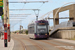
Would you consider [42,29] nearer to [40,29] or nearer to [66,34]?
[40,29]

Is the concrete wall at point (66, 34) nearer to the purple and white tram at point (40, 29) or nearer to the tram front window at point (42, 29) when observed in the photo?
the purple and white tram at point (40, 29)

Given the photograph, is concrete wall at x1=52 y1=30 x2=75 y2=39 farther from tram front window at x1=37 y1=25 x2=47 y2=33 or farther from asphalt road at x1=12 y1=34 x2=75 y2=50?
asphalt road at x1=12 y1=34 x2=75 y2=50

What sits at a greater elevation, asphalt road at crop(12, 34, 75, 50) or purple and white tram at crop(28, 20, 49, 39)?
purple and white tram at crop(28, 20, 49, 39)

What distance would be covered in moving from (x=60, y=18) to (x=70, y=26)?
35.0 meters

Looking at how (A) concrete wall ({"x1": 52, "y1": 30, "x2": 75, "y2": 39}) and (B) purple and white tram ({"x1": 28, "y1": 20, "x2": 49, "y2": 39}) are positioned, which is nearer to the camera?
(A) concrete wall ({"x1": 52, "y1": 30, "x2": 75, "y2": 39})

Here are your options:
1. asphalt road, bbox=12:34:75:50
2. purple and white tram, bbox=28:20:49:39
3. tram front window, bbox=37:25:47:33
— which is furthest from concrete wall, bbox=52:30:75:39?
asphalt road, bbox=12:34:75:50

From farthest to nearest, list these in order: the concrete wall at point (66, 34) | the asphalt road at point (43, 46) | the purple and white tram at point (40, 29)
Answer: the purple and white tram at point (40, 29) → the concrete wall at point (66, 34) → the asphalt road at point (43, 46)

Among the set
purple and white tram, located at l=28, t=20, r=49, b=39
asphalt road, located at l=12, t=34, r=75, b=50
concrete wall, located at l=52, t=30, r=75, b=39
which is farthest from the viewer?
purple and white tram, located at l=28, t=20, r=49, b=39

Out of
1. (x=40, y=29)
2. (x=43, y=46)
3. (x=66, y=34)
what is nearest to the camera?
(x=43, y=46)

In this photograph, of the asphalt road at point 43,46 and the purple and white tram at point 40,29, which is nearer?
the asphalt road at point 43,46

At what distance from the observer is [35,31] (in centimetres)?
3312

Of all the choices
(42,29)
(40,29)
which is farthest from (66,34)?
(40,29)

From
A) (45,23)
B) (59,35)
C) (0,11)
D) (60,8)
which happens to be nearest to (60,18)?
(60,8)

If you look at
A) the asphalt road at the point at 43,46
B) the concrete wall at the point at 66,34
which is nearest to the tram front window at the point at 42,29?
the concrete wall at the point at 66,34
